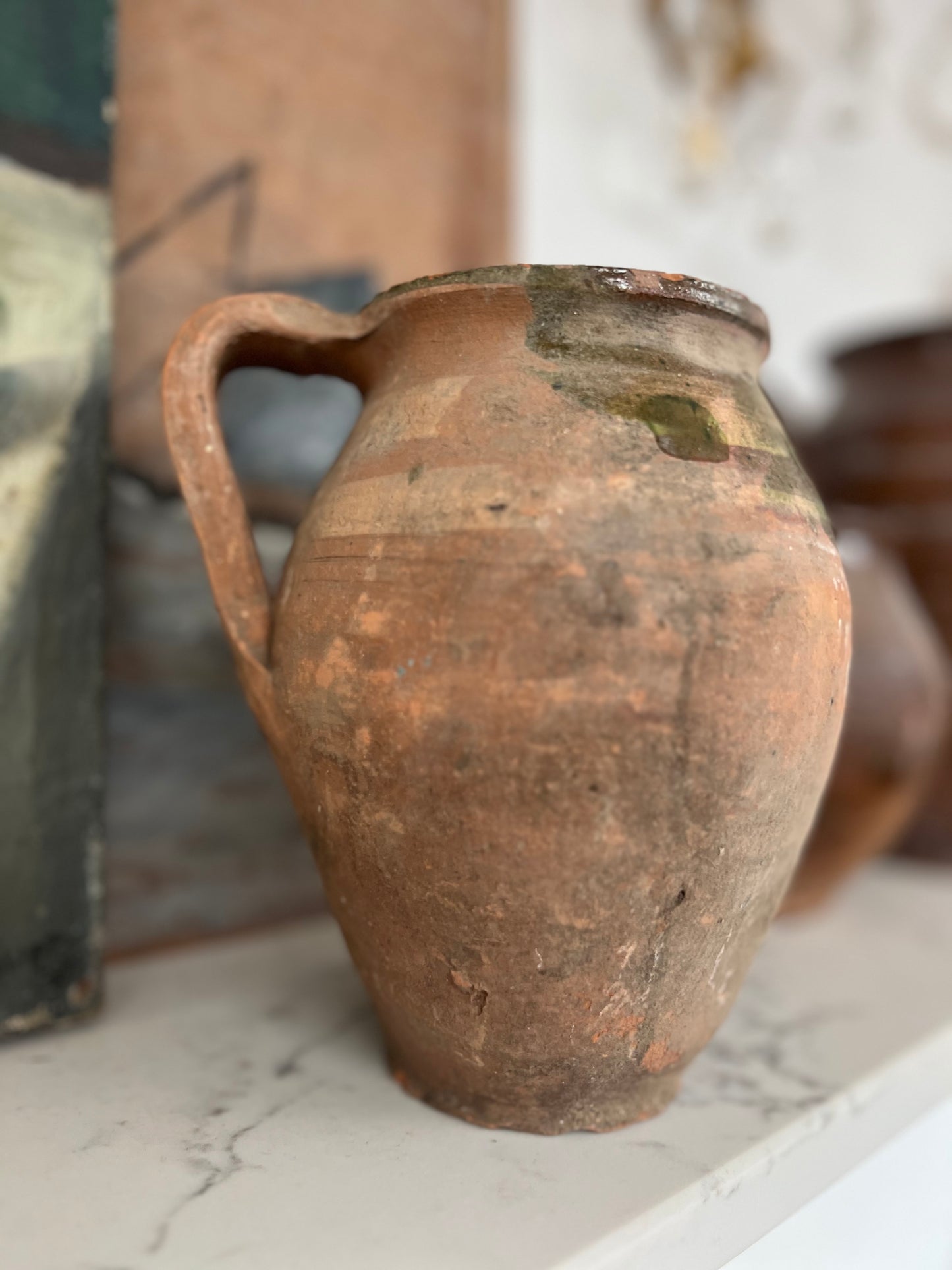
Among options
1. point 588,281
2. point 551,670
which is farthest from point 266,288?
point 551,670

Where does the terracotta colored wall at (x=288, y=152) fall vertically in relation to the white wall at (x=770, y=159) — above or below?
below

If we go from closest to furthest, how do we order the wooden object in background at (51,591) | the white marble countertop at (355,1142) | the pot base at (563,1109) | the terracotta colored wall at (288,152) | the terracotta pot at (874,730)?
the white marble countertop at (355,1142) → the pot base at (563,1109) → the wooden object in background at (51,591) → the terracotta colored wall at (288,152) → the terracotta pot at (874,730)

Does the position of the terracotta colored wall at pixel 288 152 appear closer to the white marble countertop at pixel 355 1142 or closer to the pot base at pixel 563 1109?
the white marble countertop at pixel 355 1142

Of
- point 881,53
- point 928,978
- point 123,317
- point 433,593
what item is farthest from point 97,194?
point 881,53

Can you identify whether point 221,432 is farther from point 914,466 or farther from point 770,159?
point 770,159

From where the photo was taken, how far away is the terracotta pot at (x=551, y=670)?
1.80 feet

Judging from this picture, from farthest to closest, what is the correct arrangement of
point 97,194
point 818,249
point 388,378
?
point 818,249
point 97,194
point 388,378

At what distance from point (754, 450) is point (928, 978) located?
655 mm

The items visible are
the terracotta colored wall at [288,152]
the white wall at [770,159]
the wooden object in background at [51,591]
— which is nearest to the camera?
the wooden object in background at [51,591]

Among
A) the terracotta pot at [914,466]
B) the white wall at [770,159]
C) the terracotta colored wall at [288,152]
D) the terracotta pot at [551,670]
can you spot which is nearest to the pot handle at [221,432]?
the terracotta pot at [551,670]

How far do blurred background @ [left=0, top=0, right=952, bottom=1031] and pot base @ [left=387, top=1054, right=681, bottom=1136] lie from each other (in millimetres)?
324

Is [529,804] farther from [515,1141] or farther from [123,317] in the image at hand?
[123,317]

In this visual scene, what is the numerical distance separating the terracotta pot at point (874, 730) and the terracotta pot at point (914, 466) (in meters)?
0.24

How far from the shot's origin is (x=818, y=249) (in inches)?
70.8
